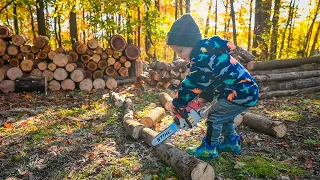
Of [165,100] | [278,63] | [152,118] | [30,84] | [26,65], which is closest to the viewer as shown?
[152,118]

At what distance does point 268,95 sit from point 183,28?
510 centimetres

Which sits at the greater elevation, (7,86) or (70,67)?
(70,67)

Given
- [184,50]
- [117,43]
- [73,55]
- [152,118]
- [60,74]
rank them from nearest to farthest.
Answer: [184,50]
[152,118]
[60,74]
[73,55]
[117,43]

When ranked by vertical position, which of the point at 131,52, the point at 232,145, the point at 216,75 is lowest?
the point at 232,145

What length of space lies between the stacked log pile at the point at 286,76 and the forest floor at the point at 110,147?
1.26 m

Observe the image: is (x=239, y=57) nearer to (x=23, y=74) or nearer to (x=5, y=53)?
(x=23, y=74)

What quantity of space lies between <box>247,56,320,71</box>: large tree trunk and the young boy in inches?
215

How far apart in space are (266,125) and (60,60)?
21.1 ft

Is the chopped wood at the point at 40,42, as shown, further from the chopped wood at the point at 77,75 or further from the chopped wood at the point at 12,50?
the chopped wood at the point at 77,75

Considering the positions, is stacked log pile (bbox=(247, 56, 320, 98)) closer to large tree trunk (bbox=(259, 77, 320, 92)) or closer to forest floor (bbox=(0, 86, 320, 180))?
large tree trunk (bbox=(259, 77, 320, 92))

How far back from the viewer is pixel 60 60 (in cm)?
768

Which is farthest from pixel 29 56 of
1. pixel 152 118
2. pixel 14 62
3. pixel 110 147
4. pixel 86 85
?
pixel 110 147

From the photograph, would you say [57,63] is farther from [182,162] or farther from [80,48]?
[182,162]

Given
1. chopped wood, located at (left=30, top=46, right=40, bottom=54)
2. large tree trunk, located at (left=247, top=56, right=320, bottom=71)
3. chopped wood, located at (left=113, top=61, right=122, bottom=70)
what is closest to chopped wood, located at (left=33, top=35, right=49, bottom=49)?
chopped wood, located at (left=30, top=46, right=40, bottom=54)
